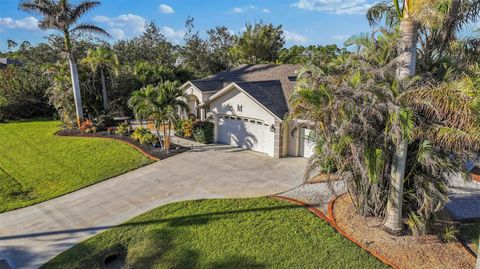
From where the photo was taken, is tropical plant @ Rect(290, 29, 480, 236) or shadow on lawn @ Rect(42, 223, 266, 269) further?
shadow on lawn @ Rect(42, 223, 266, 269)

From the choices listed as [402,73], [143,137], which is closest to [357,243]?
[402,73]

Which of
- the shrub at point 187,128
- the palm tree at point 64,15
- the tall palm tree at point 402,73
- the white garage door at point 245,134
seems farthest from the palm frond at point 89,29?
the tall palm tree at point 402,73

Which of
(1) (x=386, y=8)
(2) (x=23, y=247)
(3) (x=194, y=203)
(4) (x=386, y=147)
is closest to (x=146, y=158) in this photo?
(3) (x=194, y=203)

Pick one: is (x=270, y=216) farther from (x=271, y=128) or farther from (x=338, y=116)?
(x=271, y=128)

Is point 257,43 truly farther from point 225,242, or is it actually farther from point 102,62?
point 225,242

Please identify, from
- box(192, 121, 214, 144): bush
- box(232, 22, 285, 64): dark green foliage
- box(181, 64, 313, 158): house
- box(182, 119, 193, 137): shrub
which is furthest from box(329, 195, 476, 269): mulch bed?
box(232, 22, 285, 64): dark green foliage

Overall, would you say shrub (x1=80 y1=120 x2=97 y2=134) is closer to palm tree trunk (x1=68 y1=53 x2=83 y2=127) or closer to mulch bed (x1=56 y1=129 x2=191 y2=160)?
mulch bed (x1=56 y1=129 x2=191 y2=160)
